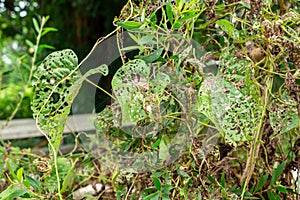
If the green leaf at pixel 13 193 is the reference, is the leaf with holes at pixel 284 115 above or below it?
above

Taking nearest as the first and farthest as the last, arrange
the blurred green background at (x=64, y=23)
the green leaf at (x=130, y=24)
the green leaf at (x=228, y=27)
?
the green leaf at (x=130, y=24), the green leaf at (x=228, y=27), the blurred green background at (x=64, y=23)

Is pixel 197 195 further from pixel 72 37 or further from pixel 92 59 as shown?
pixel 72 37

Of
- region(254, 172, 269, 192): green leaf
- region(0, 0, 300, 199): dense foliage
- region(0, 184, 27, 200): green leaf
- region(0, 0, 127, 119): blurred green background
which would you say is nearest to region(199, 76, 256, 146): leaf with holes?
region(0, 0, 300, 199): dense foliage

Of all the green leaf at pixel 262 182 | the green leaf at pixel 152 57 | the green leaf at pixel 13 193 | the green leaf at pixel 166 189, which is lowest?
the green leaf at pixel 262 182

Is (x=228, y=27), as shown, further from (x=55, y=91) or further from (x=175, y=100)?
(x=55, y=91)

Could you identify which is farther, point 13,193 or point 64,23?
point 64,23

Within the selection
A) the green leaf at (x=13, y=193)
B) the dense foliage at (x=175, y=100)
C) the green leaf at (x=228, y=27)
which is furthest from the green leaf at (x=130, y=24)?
the green leaf at (x=13, y=193)

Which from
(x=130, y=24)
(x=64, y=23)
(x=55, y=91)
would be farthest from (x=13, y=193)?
(x=64, y=23)

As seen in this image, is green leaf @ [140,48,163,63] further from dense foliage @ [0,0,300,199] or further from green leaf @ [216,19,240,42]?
green leaf @ [216,19,240,42]

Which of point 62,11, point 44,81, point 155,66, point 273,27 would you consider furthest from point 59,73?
point 62,11


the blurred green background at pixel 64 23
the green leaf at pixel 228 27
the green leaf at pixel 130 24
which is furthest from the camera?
the blurred green background at pixel 64 23

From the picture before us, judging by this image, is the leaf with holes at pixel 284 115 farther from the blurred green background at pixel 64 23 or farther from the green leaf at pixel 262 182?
the blurred green background at pixel 64 23

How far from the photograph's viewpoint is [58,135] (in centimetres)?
54

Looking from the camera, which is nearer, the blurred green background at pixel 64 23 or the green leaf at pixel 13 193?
the green leaf at pixel 13 193
